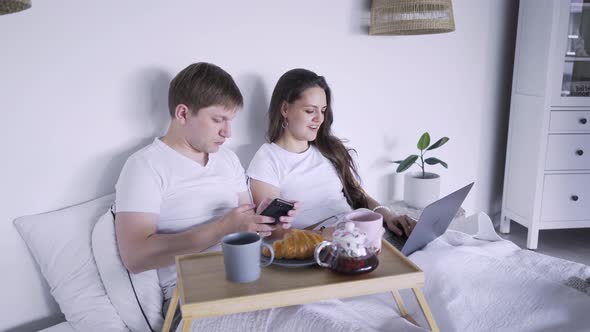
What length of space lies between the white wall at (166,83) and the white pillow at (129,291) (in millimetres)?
267

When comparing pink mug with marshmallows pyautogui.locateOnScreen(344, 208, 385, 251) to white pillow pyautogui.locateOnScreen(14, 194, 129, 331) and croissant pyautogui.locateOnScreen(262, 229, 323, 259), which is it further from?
white pillow pyautogui.locateOnScreen(14, 194, 129, 331)

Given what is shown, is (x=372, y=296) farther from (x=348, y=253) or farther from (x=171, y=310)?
(x=171, y=310)

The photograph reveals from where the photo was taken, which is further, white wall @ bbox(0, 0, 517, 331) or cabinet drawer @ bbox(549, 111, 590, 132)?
cabinet drawer @ bbox(549, 111, 590, 132)

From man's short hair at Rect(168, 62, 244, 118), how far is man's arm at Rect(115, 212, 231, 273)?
0.35m

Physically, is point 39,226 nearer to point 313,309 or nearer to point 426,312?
point 313,309

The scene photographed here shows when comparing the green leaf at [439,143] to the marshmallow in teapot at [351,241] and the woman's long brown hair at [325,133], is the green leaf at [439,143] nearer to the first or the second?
the woman's long brown hair at [325,133]

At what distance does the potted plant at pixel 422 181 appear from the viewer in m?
2.00

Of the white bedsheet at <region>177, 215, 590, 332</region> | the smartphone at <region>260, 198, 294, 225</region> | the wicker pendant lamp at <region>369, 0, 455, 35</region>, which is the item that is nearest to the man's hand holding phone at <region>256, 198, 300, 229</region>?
the smartphone at <region>260, 198, 294, 225</region>

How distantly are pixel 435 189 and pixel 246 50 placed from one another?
1.03 meters

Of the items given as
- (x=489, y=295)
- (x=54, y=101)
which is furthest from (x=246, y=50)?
(x=489, y=295)

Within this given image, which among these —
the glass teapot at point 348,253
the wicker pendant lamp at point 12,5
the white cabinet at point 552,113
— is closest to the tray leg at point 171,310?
the glass teapot at point 348,253

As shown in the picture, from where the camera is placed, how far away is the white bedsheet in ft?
3.16

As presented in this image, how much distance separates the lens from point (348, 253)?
89cm

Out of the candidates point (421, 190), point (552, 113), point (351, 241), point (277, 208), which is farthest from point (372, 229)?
point (552, 113)
